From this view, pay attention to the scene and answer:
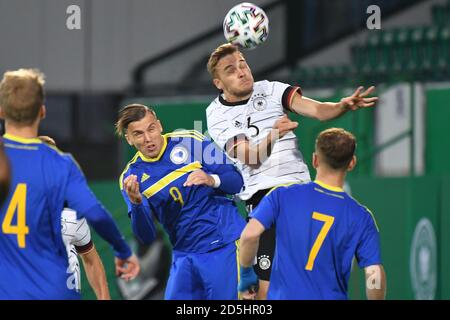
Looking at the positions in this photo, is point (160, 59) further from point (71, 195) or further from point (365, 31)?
point (71, 195)

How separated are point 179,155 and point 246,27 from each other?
42.6 inches

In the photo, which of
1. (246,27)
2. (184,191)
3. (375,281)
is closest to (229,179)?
(184,191)

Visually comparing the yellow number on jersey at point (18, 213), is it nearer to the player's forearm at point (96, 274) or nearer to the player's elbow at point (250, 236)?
the player's elbow at point (250, 236)

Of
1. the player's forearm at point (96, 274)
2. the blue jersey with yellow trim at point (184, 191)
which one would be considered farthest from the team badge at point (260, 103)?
the player's forearm at point (96, 274)

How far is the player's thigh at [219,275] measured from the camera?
7258mm

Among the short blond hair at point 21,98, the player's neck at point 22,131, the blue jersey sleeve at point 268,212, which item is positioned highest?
the short blond hair at point 21,98

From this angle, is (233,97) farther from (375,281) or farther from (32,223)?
(32,223)

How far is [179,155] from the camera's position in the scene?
23.9 ft

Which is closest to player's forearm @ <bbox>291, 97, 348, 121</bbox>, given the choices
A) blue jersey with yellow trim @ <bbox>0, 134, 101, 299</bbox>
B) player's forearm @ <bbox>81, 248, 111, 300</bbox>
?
player's forearm @ <bbox>81, 248, 111, 300</bbox>

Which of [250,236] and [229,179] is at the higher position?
[229,179]

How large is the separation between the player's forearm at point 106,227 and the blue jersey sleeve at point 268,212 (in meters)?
0.69
